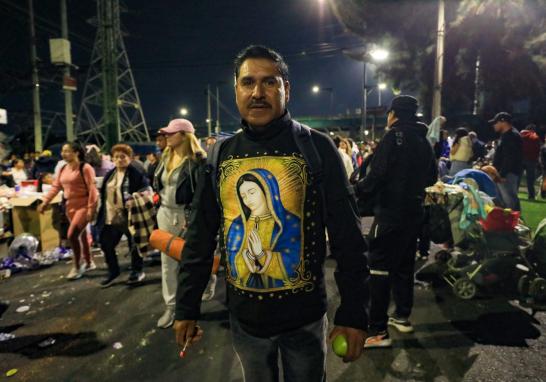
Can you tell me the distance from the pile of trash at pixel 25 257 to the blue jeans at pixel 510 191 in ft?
28.9

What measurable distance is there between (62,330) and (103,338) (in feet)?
2.08

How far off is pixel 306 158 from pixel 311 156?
3 centimetres

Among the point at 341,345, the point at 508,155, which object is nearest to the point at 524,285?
the point at 508,155

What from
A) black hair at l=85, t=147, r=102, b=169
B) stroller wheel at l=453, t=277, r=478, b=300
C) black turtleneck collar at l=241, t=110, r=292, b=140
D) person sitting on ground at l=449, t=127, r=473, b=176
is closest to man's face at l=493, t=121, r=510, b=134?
person sitting on ground at l=449, t=127, r=473, b=176

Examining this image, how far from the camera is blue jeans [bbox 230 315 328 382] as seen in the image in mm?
1682

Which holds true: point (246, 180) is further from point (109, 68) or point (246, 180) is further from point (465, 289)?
point (109, 68)

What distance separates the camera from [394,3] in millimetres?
27375

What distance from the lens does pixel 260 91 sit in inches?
64.9

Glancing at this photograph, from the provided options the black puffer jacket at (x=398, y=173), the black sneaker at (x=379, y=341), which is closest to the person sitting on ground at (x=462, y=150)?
the black puffer jacket at (x=398, y=173)

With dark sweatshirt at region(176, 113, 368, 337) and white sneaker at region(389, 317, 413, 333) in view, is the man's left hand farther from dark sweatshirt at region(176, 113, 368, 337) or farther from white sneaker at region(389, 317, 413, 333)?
white sneaker at region(389, 317, 413, 333)

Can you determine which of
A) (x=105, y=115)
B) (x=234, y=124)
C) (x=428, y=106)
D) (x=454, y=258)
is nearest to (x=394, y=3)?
(x=428, y=106)

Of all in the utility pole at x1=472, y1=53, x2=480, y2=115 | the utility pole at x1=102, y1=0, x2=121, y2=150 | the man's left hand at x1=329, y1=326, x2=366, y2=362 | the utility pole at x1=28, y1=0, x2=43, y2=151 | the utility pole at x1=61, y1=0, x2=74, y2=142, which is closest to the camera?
the man's left hand at x1=329, y1=326, x2=366, y2=362

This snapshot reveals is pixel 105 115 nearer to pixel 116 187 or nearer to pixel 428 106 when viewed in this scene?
pixel 116 187

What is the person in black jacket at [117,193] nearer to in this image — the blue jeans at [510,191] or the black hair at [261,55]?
the black hair at [261,55]
